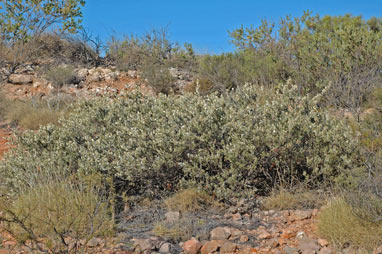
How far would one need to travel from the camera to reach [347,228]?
3.71 m

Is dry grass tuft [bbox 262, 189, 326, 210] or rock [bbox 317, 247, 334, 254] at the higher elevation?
dry grass tuft [bbox 262, 189, 326, 210]

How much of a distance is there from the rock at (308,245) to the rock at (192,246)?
88 centimetres

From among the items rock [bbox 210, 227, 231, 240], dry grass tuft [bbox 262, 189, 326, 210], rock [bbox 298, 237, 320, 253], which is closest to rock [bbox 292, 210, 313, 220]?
dry grass tuft [bbox 262, 189, 326, 210]

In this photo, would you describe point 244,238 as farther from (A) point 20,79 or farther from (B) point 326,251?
(A) point 20,79

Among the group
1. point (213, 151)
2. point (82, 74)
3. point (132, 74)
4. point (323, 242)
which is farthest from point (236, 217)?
point (82, 74)

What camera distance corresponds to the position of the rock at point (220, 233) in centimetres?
407

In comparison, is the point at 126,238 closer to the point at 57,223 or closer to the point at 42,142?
the point at 57,223

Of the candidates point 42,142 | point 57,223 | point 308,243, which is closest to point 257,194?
point 308,243

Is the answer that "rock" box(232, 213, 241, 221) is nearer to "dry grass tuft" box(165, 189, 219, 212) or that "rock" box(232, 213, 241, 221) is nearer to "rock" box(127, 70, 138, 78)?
"dry grass tuft" box(165, 189, 219, 212)

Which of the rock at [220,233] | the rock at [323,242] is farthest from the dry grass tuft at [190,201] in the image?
the rock at [323,242]

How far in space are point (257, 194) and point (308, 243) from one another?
4.61 ft

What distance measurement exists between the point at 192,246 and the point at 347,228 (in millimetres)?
1350

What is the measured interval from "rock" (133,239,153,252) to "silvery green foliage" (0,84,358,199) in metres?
0.96

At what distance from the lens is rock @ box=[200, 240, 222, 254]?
382 centimetres
